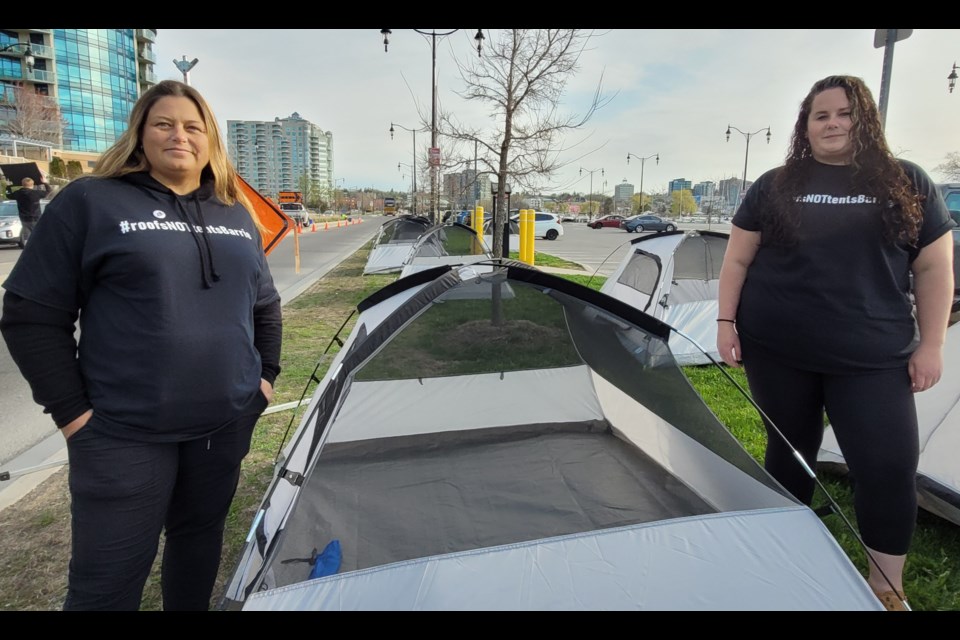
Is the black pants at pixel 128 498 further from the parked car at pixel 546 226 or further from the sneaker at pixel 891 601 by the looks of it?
the parked car at pixel 546 226

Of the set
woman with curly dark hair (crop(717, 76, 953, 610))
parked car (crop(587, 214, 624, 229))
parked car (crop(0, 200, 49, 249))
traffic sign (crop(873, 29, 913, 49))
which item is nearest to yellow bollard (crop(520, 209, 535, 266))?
traffic sign (crop(873, 29, 913, 49))

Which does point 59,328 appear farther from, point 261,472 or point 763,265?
point 763,265

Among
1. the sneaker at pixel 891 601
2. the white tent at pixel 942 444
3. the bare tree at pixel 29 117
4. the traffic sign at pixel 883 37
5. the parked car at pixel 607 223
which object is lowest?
the sneaker at pixel 891 601

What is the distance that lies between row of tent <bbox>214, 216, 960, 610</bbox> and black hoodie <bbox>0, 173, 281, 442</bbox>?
617 millimetres

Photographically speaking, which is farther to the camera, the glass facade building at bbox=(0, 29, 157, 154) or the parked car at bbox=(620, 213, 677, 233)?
the glass facade building at bbox=(0, 29, 157, 154)

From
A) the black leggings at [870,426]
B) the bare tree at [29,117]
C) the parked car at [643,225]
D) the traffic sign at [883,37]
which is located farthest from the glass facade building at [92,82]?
the black leggings at [870,426]

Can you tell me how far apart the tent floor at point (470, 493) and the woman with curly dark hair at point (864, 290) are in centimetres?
92

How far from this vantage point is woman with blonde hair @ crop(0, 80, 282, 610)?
1.42 meters

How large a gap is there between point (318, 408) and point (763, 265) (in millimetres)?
1843

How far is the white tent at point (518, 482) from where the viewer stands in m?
1.70

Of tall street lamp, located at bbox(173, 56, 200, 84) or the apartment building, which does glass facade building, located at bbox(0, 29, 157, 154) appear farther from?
tall street lamp, located at bbox(173, 56, 200, 84)

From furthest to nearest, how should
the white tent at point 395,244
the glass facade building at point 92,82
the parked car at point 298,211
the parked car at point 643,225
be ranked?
the glass facade building at point 92,82
the parked car at point 643,225
the parked car at point 298,211
the white tent at point 395,244

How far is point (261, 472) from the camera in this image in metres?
3.27
